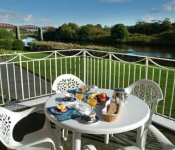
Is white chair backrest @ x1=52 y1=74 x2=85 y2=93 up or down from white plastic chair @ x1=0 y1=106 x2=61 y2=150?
up

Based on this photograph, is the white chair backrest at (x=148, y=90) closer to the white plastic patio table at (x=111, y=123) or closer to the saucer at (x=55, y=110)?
the white plastic patio table at (x=111, y=123)

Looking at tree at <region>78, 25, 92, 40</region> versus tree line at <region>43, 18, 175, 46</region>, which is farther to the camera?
tree at <region>78, 25, 92, 40</region>

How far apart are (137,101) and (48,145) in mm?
1111

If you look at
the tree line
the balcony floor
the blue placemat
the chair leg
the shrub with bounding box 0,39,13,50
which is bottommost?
the balcony floor

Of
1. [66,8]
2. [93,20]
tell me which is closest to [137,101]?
[66,8]

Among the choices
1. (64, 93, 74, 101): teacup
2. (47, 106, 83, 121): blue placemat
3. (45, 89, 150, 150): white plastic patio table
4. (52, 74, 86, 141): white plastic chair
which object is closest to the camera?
(45, 89, 150, 150): white plastic patio table

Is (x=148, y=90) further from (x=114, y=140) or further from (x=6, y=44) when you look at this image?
(x=6, y=44)

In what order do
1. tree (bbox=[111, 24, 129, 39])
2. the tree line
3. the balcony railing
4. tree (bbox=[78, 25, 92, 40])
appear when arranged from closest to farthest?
1. the balcony railing
2. the tree line
3. tree (bbox=[111, 24, 129, 39])
4. tree (bbox=[78, 25, 92, 40])

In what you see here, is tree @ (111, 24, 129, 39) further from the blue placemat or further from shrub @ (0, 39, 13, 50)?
the blue placemat

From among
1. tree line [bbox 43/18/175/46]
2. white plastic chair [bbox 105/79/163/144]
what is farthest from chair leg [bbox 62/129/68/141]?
tree line [bbox 43/18/175/46]

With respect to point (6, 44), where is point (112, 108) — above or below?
below

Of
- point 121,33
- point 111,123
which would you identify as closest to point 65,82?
point 111,123

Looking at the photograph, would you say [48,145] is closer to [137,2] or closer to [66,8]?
[66,8]

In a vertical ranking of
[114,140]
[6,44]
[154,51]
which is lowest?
[114,140]
